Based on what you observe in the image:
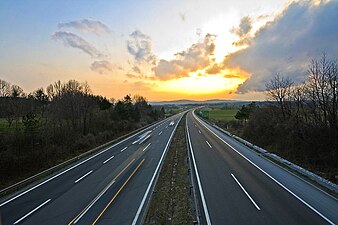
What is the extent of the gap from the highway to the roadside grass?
1.97 feet

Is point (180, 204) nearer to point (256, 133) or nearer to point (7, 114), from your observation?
point (256, 133)

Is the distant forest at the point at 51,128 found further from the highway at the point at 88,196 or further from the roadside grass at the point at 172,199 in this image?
the roadside grass at the point at 172,199

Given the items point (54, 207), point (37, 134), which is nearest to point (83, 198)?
point (54, 207)

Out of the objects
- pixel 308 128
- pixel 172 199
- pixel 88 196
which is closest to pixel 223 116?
pixel 308 128

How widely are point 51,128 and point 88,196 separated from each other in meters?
22.0

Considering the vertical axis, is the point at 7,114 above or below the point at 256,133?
above

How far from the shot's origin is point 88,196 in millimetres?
14547

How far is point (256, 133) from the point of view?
3275cm

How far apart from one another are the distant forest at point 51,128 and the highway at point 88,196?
4961mm

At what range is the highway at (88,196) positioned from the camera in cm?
1178

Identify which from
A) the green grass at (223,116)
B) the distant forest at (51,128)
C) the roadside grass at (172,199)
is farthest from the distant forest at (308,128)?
the green grass at (223,116)

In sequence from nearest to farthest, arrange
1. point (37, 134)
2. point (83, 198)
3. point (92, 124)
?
point (83, 198) → point (37, 134) → point (92, 124)

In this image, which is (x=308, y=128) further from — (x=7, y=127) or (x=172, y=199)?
(x=7, y=127)

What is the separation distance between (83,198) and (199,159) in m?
12.4
